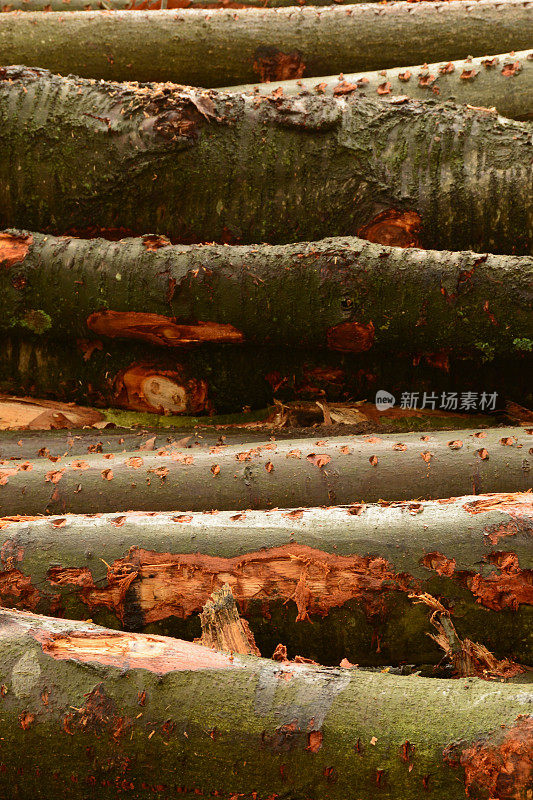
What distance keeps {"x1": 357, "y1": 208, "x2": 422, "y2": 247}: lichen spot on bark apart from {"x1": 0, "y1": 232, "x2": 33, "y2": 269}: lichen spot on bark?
1.40 meters

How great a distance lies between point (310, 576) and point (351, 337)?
1.10 metres

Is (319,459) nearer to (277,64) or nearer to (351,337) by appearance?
(351,337)

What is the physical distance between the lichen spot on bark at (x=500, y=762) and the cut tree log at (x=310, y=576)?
480 mm

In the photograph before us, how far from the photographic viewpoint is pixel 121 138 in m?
2.83

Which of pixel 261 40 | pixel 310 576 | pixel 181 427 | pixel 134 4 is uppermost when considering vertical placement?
pixel 134 4

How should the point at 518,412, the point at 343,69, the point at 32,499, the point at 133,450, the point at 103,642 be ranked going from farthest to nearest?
the point at 343,69
the point at 518,412
the point at 133,450
the point at 32,499
the point at 103,642

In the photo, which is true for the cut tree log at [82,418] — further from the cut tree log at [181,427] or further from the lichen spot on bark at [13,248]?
the lichen spot on bark at [13,248]

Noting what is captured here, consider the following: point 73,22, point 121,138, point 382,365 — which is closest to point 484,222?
point 382,365

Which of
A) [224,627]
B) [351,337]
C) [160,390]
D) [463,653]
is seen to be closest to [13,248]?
[160,390]

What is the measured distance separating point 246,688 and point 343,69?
3.68 m

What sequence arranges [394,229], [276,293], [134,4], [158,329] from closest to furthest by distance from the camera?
[276,293]
[158,329]
[394,229]
[134,4]

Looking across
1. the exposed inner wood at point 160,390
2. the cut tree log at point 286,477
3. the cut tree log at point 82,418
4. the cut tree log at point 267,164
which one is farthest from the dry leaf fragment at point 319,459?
the cut tree log at point 267,164

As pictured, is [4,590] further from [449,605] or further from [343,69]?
[343,69]

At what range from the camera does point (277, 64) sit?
3973mm
